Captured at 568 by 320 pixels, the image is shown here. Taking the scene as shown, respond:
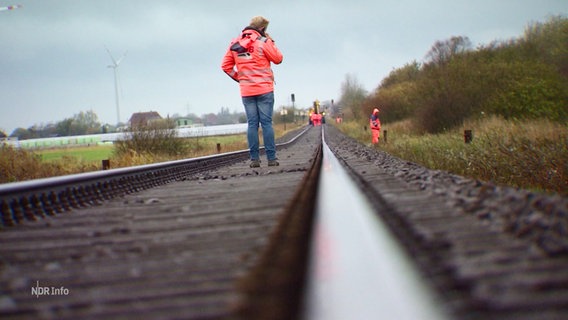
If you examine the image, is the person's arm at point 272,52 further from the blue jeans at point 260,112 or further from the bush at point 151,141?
the bush at point 151,141

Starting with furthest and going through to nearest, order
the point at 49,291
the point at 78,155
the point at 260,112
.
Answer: the point at 78,155, the point at 260,112, the point at 49,291

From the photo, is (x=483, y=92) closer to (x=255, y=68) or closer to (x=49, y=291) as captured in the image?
(x=255, y=68)

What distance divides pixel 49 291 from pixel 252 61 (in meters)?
5.56

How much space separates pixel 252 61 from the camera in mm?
6941

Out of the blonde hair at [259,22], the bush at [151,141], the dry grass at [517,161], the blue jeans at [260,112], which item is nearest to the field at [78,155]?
the bush at [151,141]

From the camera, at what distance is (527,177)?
8.13 metres

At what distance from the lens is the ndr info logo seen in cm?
173

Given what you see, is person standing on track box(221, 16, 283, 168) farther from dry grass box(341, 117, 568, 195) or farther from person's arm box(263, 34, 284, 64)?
dry grass box(341, 117, 568, 195)

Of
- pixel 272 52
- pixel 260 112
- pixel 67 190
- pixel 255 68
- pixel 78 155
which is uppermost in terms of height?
pixel 272 52

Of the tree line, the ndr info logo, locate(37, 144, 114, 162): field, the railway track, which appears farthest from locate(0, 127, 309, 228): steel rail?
the tree line

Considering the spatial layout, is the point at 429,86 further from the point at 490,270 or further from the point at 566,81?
the point at 490,270

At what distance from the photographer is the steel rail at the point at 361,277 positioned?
1.49 meters

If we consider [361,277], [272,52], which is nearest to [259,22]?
[272,52]

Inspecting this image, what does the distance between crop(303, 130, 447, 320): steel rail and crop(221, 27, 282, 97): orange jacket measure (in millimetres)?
4368
